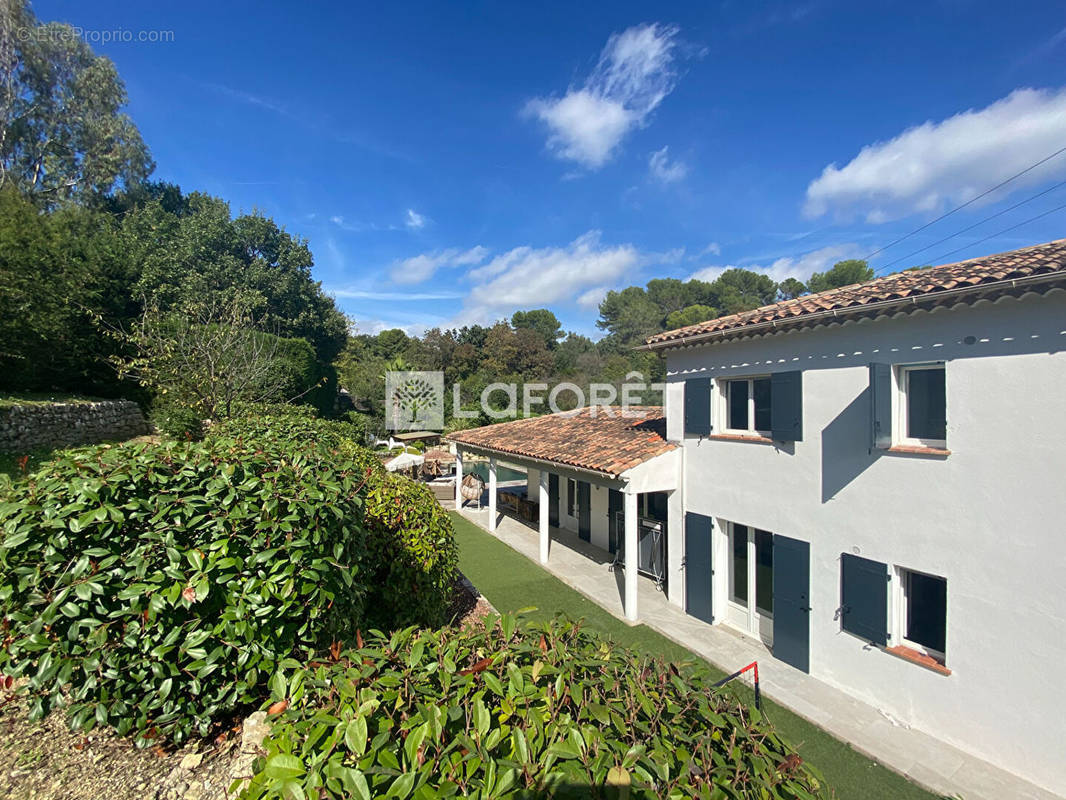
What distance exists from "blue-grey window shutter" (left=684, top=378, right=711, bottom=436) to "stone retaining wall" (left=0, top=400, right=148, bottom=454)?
1933 cm

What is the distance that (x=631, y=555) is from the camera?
1000 centimetres

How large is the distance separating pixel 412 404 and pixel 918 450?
3755cm

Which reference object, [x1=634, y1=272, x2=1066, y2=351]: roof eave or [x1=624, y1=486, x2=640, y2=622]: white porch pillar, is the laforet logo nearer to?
[x1=624, y1=486, x2=640, y2=622]: white porch pillar

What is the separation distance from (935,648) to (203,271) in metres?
42.6

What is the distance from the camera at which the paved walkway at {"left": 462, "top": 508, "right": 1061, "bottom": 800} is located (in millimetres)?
5879

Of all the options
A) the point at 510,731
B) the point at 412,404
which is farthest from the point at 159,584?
the point at 412,404

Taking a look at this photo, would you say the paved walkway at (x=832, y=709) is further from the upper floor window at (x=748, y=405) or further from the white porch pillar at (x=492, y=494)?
the white porch pillar at (x=492, y=494)

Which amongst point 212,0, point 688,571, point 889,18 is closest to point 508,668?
point 688,571

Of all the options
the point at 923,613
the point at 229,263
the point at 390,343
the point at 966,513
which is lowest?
the point at 923,613

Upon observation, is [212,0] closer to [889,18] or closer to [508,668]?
[508,668]

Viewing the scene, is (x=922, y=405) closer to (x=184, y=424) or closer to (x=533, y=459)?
(x=533, y=459)

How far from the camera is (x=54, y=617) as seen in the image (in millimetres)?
2484

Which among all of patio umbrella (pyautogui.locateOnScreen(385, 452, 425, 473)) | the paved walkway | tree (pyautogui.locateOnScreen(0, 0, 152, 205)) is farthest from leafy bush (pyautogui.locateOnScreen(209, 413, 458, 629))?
tree (pyautogui.locateOnScreen(0, 0, 152, 205))

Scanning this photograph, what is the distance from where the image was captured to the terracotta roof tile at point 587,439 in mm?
10875
